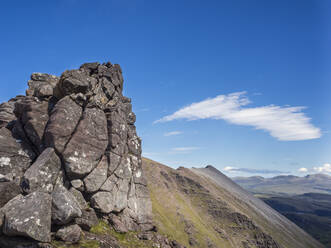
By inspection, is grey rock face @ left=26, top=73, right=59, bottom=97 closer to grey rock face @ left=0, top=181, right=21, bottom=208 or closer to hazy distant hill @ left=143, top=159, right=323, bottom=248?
grey rock face @ left=0, top=181, right=21, bottom=208

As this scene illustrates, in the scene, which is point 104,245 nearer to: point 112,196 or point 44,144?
point 112,196

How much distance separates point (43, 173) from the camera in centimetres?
3578

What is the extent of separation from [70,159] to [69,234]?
1272 cm

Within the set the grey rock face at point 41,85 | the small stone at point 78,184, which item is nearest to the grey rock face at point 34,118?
the grey rock face at point 41,85

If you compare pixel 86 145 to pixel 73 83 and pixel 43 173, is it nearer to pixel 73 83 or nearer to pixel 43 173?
pixel 43 173

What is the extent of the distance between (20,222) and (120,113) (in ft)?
104

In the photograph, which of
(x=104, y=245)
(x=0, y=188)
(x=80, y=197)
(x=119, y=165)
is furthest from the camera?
(x=119, y=165)

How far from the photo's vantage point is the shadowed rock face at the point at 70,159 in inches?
1246

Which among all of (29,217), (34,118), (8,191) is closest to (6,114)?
(34,118)

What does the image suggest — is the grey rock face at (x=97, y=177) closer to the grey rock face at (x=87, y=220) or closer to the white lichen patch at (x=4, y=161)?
the grey rock face at (x=87, y=220)

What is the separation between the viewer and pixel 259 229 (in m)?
174

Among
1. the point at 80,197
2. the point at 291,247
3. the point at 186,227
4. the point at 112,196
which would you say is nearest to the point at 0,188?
the point at 80,197

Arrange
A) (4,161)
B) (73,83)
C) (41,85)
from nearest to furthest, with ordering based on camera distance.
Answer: (4,161) < (73,83) < (41,85)

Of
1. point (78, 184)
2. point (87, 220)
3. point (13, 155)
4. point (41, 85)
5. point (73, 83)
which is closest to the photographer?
point (13, 155)
